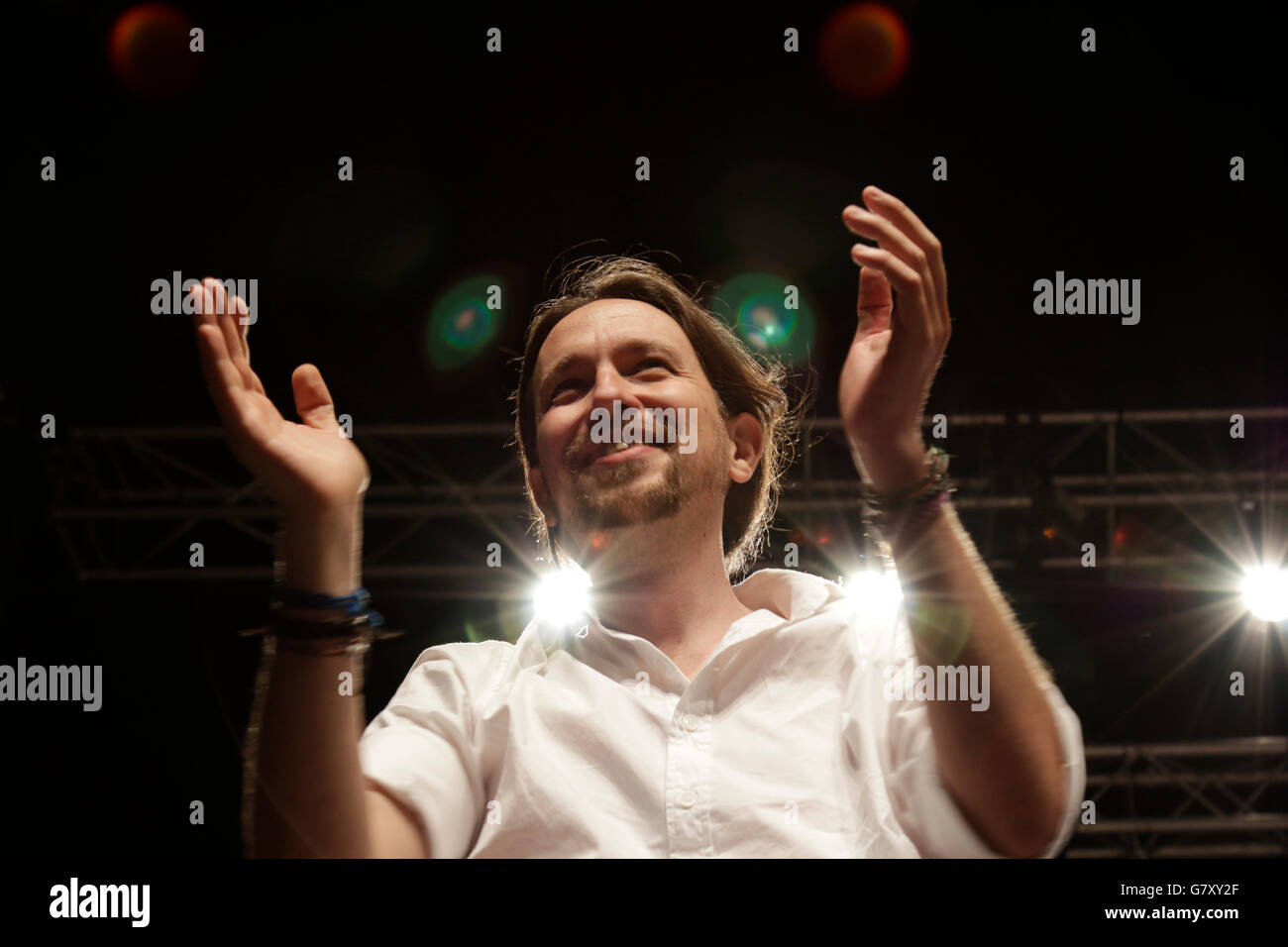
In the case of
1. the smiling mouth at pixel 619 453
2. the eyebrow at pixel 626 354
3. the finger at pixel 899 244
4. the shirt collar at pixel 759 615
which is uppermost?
the finger at pixel 899 244

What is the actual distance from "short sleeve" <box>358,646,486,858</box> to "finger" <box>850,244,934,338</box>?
0.97m

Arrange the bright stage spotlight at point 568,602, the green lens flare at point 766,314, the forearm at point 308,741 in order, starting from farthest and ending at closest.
→ 1. the green lens flare at point 766,314
2. the bright stage spotlight at point 568,602
3. the forearm at point 308,741

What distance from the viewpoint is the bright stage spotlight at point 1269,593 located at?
13.1ft

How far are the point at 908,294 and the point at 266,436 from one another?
3.08 feet

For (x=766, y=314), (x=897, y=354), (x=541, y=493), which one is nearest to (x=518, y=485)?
(x=766, y=314)

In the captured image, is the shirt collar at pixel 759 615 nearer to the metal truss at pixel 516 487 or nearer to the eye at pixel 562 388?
the eye at pixel 562 388

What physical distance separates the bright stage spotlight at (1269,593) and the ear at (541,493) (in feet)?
11.4

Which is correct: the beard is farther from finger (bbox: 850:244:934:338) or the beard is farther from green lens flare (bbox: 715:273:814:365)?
green lens flare (bbox: 715:273:814:365)

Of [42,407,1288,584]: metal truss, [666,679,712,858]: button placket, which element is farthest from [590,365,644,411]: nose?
[42,407,1288,584]: metal truss

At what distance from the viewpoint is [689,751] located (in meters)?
1.56

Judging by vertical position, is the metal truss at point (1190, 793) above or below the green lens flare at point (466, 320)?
below

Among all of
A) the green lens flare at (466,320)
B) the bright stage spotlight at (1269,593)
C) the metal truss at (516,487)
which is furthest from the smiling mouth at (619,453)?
the bright stage spotlight at (1269,593)

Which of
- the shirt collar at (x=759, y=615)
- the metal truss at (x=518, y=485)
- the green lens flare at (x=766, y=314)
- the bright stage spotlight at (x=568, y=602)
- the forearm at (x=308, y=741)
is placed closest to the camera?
the forearm at (x=308, y=741)
